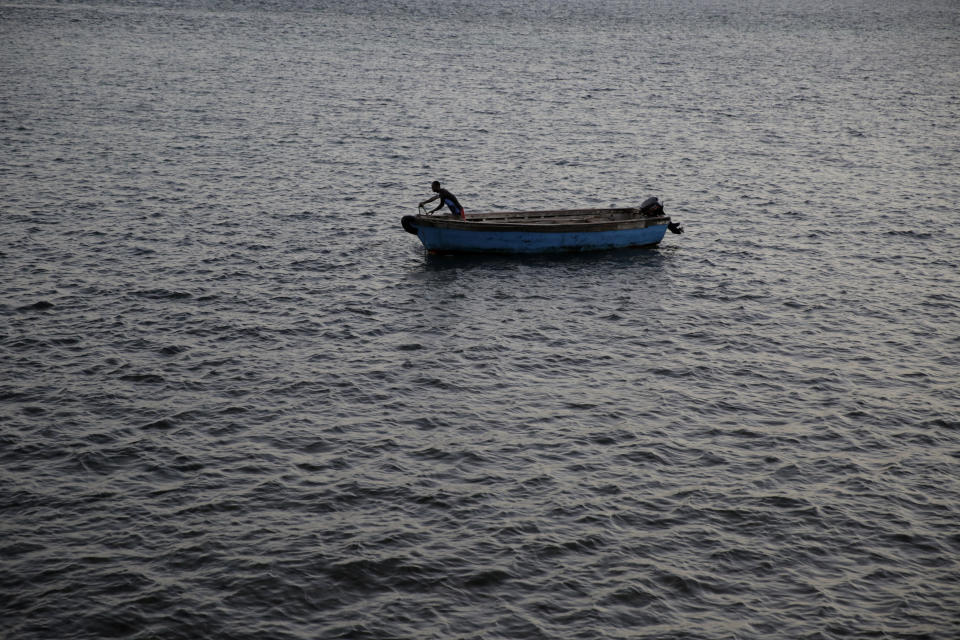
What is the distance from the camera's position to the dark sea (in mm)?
17062

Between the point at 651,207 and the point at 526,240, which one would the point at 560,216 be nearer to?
the point at 526,240

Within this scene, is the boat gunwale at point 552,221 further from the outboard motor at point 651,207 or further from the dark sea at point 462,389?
the dark sea at point 462,389

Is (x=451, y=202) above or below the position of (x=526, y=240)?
above

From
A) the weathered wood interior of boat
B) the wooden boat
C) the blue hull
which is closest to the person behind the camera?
the wooden boat

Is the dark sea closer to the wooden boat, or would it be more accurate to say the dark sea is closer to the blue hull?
the blue hull

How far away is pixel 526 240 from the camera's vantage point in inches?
1353

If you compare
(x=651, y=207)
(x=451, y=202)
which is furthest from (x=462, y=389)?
(x=651, y=207)

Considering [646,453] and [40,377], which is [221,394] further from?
[646,453]

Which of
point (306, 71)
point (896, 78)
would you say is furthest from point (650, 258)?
point (896, 78)

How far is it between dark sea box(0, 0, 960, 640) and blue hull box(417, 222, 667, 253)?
0.54 metres

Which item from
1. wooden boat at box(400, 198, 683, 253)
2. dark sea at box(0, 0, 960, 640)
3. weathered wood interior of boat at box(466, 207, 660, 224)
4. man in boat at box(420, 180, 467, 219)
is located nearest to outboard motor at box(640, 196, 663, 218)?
wooden boat at box(400, 198, 683, 253)

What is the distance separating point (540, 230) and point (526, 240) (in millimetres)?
632

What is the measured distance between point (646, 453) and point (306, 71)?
2490 inches

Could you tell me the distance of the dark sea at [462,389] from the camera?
1706 centimetres
